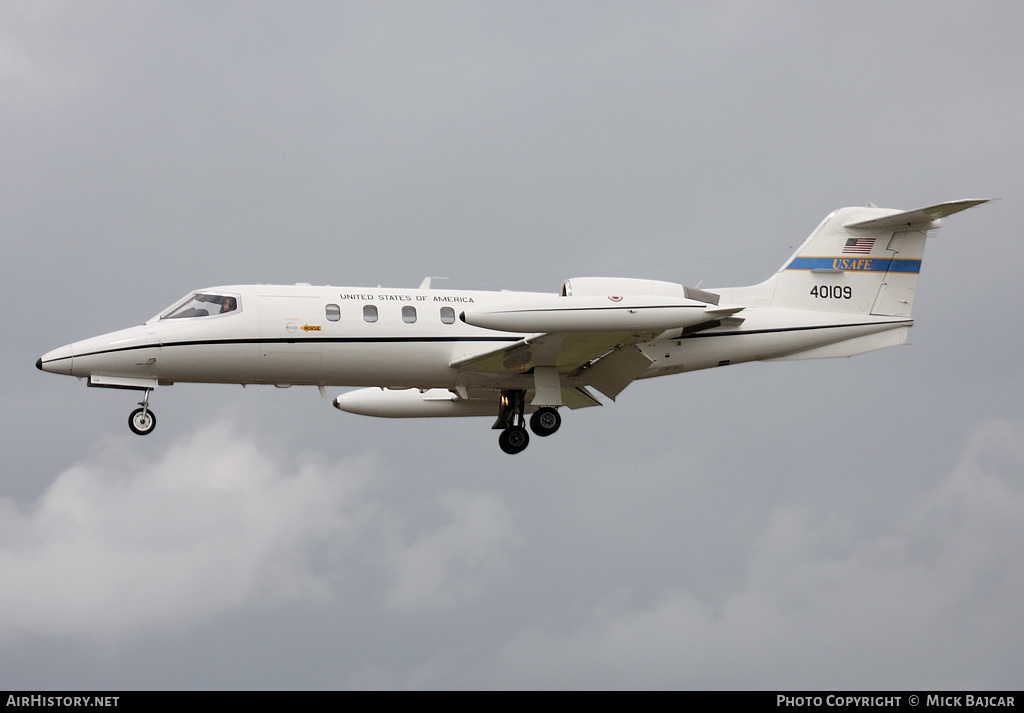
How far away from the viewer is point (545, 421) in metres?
25.4

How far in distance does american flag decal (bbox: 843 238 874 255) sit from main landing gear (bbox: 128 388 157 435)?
1411cm

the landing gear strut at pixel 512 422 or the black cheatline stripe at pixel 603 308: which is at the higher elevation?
the black cheatline stripe at pixel 603 308

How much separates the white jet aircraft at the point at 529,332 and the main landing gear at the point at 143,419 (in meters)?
0.03

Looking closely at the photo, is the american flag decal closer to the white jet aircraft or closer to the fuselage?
the white jet aircraft

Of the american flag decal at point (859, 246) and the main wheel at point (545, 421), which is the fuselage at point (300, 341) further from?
the american flag decal at point (859, 246)

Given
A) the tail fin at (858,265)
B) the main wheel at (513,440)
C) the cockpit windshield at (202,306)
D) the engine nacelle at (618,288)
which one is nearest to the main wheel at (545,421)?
the main wheel at (513,440)

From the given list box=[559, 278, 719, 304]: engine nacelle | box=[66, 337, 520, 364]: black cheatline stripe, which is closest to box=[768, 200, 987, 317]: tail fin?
box=[559, 278, 719, 304]: engine nacelle

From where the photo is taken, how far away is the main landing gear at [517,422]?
25.5m

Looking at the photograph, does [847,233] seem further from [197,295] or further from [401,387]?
[197,295]

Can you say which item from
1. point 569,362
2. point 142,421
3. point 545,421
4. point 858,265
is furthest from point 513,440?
point 858,265

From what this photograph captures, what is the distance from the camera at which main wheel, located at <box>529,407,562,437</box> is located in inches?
1001

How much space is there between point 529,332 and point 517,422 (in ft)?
16.6

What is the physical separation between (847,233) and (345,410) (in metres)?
11.3
